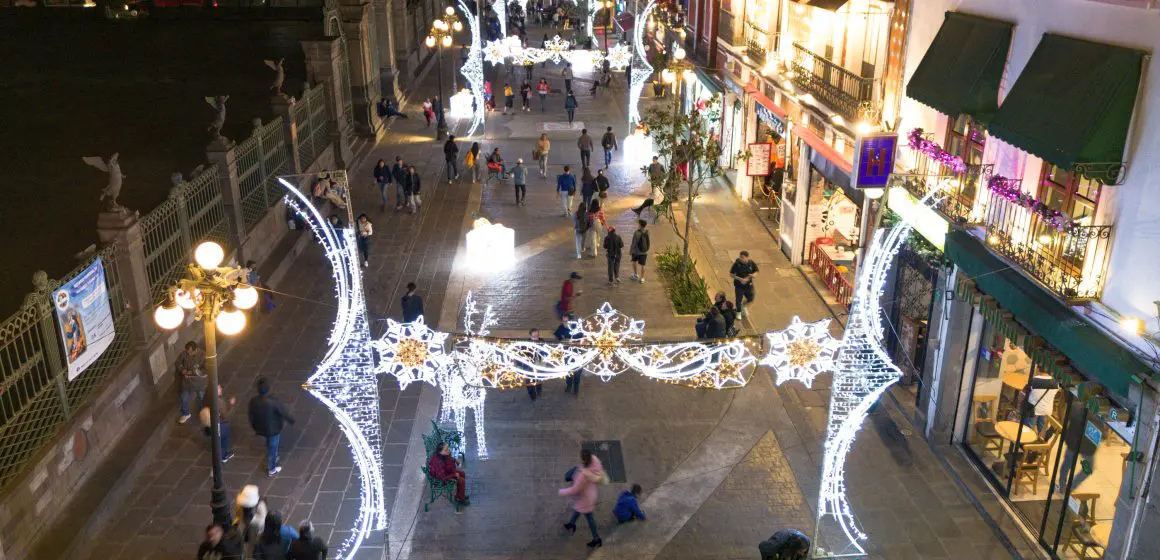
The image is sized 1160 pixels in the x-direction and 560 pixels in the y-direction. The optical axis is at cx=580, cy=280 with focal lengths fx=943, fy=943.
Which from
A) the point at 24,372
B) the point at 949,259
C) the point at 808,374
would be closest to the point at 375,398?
the point at 24,372

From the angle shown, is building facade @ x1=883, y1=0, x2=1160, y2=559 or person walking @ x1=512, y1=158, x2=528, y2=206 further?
person walking @ x1=512, y1=158, x2=528, y2=206

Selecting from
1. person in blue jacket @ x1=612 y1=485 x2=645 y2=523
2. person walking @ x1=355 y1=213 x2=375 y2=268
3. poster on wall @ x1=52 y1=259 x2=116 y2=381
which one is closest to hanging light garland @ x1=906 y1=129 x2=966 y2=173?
person in blue jacket @ x1=612 y1=485 x2=645 y2=523

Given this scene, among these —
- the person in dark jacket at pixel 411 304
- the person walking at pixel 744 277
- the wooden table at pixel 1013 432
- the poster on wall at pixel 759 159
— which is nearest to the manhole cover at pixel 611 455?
the person in dark jacket at pixel 411 304

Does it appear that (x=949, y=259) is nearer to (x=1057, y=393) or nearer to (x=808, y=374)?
(x=1057, y=393)

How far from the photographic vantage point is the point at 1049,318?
11094 mm

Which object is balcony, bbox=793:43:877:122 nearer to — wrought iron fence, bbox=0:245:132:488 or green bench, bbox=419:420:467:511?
green bench, bbox=419:420:467:511

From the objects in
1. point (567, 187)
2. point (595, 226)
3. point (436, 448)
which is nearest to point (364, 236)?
point (595, 226)

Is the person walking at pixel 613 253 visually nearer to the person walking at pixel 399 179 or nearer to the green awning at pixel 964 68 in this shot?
the person walking at pixel 399 179

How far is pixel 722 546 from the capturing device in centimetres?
1268

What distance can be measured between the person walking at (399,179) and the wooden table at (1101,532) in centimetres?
1931

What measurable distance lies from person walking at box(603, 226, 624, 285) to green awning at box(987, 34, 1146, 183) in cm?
1034

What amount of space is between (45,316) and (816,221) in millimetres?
16414

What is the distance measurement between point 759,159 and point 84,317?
56.3ft

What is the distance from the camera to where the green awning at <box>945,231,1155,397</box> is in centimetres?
1001
